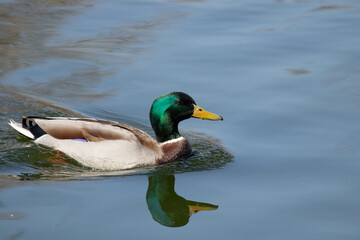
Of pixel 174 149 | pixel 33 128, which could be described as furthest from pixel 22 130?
pixel 174 149

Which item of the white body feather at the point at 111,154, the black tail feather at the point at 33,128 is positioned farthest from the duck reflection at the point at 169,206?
the black tail feather at the point at 33,128

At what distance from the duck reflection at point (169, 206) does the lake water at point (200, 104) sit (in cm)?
2

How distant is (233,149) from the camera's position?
28.5 feet

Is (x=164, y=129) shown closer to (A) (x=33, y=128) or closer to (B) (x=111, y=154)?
(B) (x=111, y=154)

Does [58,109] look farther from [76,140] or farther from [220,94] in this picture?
[220,94]

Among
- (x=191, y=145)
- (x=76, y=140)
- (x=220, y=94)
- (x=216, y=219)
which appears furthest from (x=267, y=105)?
(x=216, y=219)

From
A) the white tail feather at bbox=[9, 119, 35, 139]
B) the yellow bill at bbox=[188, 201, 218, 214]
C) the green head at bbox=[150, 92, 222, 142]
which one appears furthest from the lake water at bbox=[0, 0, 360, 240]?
the green head at bbox=[150, 92, 222, 142]

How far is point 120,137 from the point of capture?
841 centimetres

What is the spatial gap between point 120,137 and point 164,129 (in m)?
0.66

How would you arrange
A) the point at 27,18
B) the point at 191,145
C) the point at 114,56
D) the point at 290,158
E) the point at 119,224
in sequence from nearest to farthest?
the point at 119,224
the point at 290,158
the point at 191,145
the point at 114,56
the point at 27,18

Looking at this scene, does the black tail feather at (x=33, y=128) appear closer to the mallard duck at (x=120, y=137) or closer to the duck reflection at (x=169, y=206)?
the mallard duck at (x=120, y=137)

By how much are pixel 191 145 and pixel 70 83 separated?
9.74 feet

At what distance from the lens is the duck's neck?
872 centimetres

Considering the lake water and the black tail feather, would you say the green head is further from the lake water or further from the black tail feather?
the black tail feather
